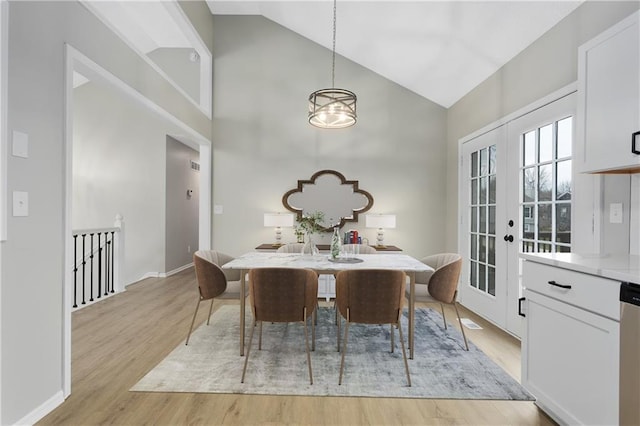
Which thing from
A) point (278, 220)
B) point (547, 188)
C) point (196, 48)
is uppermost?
point (196, 48)

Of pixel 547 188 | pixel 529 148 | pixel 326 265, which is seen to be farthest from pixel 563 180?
pixel 326 265

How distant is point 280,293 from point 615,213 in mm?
2251

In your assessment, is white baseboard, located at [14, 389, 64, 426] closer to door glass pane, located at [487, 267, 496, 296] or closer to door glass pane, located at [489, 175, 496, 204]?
door glass pane, located at [487, 267, 496, 296]

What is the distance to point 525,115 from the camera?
3.05 metres

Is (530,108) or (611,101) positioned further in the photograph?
(530,108)

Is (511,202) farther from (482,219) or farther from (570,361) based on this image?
(570,361)

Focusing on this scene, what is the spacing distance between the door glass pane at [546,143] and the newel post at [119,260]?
17.6ft

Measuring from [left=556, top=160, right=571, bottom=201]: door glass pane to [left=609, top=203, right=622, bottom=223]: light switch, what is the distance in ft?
1.31

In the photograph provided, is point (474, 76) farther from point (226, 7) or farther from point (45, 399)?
point (45, 399)

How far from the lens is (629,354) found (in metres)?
1.34

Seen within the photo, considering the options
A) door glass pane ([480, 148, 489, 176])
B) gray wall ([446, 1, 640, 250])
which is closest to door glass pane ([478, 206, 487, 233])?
door glass pane ([480, 148, 489, 176])

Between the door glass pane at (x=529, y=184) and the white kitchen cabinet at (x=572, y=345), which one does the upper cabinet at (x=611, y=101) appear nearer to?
the white kitchen cabinet at (x=572, y=345)

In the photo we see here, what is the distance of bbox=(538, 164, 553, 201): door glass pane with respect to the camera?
9.07 feet

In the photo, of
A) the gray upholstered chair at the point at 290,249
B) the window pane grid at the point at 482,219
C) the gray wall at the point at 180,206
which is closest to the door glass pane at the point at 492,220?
the window pane grid at the point at 482,219
